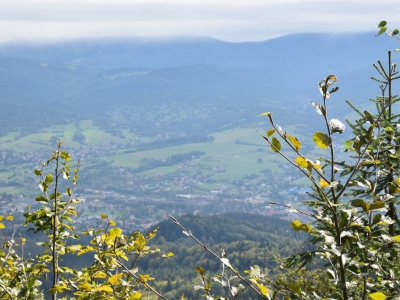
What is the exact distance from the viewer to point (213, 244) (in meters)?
74.7

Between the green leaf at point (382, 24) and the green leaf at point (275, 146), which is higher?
the green leaf at point (382, 24)

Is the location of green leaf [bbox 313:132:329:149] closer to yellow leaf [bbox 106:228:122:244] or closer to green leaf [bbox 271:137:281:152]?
green leaf [bbox 271:137:281:152]

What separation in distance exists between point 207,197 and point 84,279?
13393 cm

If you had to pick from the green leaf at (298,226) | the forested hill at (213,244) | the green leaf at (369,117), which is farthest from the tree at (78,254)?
the forested hill at (213,244)

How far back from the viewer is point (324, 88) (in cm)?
163

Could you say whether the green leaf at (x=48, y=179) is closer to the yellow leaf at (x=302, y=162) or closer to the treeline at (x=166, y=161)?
the yellow leaf at (x=302, y=162)

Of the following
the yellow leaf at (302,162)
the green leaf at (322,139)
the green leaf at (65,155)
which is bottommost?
the green leaf at (65,155)

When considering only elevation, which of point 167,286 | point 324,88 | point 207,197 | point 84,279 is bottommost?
point 207,197

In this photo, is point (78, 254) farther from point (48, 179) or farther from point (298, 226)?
point (298, 226)

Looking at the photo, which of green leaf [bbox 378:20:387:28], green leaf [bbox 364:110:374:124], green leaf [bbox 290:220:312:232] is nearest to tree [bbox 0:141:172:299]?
green leaf [bbox 290:220:312:232]

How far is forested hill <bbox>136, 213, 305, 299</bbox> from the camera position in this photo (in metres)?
51.7

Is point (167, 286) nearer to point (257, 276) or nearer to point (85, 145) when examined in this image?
point (257, 276)

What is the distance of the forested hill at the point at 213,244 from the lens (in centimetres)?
5172

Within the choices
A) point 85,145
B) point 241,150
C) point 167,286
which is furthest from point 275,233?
point 85,145
